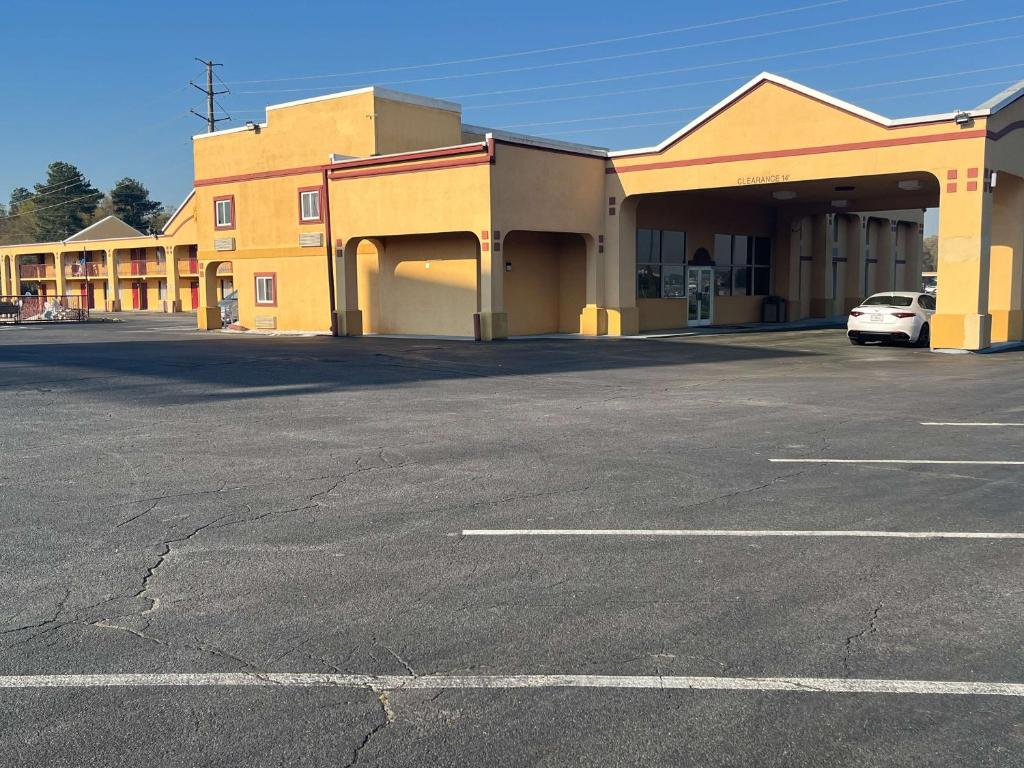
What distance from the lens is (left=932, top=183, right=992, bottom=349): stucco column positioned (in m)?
24.5

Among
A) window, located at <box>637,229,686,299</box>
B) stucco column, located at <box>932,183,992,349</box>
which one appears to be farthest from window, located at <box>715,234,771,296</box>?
stucco column, located at <box>932,183,992,349</box>

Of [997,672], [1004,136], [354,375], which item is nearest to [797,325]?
[1004,136]

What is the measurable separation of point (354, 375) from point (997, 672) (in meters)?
15.7

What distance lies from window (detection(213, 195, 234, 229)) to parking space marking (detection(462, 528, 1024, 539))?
33639mm

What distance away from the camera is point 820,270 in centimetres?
4388

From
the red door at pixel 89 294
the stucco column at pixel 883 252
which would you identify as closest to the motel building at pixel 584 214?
the stucco column at pixel 883 252

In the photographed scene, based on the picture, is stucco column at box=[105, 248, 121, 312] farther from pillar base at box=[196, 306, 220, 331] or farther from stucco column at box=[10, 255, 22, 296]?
pillar base at box=[196, 306, 220, 331]

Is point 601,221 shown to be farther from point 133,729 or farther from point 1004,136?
point 133,729

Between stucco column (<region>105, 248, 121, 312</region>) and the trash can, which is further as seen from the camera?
stucco column (<region>105, 248, 121, 312</region>)

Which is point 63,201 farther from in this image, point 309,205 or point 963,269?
point 963,269

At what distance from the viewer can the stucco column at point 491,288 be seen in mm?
29188

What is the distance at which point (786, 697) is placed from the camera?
14.6 feet

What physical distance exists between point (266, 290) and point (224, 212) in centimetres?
399

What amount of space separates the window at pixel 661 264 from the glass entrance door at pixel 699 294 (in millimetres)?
565
